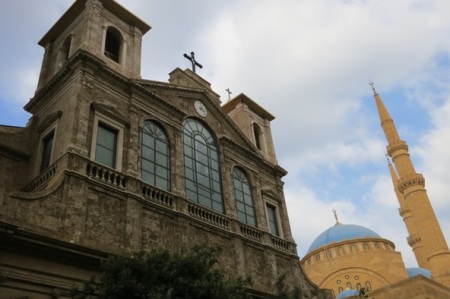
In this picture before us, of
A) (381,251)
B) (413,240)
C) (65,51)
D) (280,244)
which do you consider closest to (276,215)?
(280,244)

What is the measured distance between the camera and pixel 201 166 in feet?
60.4

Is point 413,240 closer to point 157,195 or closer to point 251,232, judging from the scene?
point 251,232

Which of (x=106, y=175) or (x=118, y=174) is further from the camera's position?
(x=118, y=174)

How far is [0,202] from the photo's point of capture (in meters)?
10.6

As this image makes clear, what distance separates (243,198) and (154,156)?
17.1ft

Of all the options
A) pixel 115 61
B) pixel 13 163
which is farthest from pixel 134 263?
pixel 115 61

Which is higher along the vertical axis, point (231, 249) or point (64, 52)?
point (64, 52)

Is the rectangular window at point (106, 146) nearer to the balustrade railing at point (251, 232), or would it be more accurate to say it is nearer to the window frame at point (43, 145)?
the window frame at point (43, 145)

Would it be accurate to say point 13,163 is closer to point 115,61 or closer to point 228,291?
point 115,61

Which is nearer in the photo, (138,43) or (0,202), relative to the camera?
(0,202)

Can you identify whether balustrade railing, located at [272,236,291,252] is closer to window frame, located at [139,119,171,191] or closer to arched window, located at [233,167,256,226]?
arched window, located at [233,167,256,226]

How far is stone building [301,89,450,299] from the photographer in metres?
47.7

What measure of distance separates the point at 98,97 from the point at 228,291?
8531mm

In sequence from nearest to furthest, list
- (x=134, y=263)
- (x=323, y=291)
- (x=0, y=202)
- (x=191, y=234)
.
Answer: (x=134, y=263)
(x=0, y=202)
(x=191, y=234)
(x=323, y=291)
